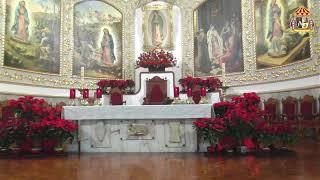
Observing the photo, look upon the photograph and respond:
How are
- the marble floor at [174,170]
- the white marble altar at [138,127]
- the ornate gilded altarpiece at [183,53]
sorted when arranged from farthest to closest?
the ornate gilded altarpiece at [183,53] → the white marble altar at [138,127] → the marble floor at [174,170]

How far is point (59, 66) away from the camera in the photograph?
14.1 m

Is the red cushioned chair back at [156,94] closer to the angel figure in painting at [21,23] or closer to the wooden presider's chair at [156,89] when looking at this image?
the wooden presider's chair at [156,89]

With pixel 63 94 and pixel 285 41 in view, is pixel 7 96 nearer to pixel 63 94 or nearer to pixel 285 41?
pixel 63 94

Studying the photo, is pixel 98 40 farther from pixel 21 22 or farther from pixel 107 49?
pixel 21 22

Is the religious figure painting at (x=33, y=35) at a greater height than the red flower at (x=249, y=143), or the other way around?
the religious figure painting at (x=33, y=35)

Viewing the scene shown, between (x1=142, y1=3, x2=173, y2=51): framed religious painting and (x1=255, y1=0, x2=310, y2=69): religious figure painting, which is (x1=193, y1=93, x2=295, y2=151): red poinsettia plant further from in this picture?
(x1=142, y1=3, x2=173, y2=51): framed religious painting

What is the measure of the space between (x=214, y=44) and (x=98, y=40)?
17.5ft

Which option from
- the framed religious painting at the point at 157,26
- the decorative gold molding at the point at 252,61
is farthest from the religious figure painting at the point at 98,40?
the decorative gold molding at the point at 252,61

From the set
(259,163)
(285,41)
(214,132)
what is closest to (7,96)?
(214,132)

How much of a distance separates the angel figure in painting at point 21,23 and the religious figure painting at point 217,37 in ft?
23.9

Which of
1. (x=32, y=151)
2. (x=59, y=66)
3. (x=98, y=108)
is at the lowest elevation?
(x=32, y=151)

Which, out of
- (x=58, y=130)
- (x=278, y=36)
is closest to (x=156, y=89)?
(x=58, y=130)

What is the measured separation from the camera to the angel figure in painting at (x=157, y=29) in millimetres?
15594

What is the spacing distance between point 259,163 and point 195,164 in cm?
92
